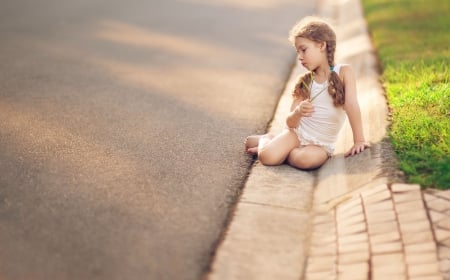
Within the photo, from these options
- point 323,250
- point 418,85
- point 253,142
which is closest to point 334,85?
point 253,142

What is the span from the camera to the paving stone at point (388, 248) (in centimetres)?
264

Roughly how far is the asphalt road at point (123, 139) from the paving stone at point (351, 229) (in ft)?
2.13

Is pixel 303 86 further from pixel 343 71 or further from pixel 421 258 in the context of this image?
pixel 421 258

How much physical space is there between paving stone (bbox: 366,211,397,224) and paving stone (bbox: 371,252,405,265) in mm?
254

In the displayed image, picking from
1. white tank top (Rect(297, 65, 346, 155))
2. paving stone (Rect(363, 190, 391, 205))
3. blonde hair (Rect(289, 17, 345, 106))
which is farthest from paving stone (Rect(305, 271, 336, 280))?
blonde hair (Rect(289, 17, 345, 106))

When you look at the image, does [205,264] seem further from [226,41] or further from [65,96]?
[226,41]

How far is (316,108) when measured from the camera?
155 inches

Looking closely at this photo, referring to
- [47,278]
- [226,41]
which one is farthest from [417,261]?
[226,41]

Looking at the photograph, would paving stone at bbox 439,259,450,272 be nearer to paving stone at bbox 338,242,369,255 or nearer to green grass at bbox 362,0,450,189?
paving stone at bbox 338,242,369,255

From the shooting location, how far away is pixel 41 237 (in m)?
2.84

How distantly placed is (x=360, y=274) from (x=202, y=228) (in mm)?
869

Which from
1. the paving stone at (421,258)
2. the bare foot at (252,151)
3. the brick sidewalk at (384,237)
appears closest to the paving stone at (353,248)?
the brick sidewalk at (384,237)

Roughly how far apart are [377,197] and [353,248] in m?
0.42

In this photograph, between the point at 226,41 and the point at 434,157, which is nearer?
the point at 434,157
